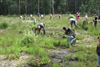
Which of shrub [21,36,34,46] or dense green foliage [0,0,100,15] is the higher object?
shrub [21,36,34,46]

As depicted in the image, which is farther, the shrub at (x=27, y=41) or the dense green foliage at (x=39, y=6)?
the dense green foliage at (x=39, y=6)

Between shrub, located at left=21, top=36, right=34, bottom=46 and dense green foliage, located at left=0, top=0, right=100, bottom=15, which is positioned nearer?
shrub, located at left=21, top=36, right=34, bottom=46

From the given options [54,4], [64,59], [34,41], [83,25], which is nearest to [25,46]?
[34,41]

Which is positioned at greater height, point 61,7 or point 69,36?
point 69,36

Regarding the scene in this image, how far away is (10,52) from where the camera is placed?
20.2 metres

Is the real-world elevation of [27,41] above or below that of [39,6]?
above

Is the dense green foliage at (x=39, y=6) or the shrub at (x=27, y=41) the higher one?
the shrub at (x=27, y=41)

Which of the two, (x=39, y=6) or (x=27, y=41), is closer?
(x=27, y=41)

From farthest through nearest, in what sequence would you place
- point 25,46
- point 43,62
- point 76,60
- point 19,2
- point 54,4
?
point 54,4 → point 19,2 → point 25,46 → point 76,60 → point 43,62

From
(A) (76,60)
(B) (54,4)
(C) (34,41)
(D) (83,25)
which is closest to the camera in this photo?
(A) (76,60)

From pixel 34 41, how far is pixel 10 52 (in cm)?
388

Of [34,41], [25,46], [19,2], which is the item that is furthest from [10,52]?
[19,2]

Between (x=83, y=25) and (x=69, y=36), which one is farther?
(x=83, y=25)

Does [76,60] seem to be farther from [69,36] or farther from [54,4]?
[54,4]
